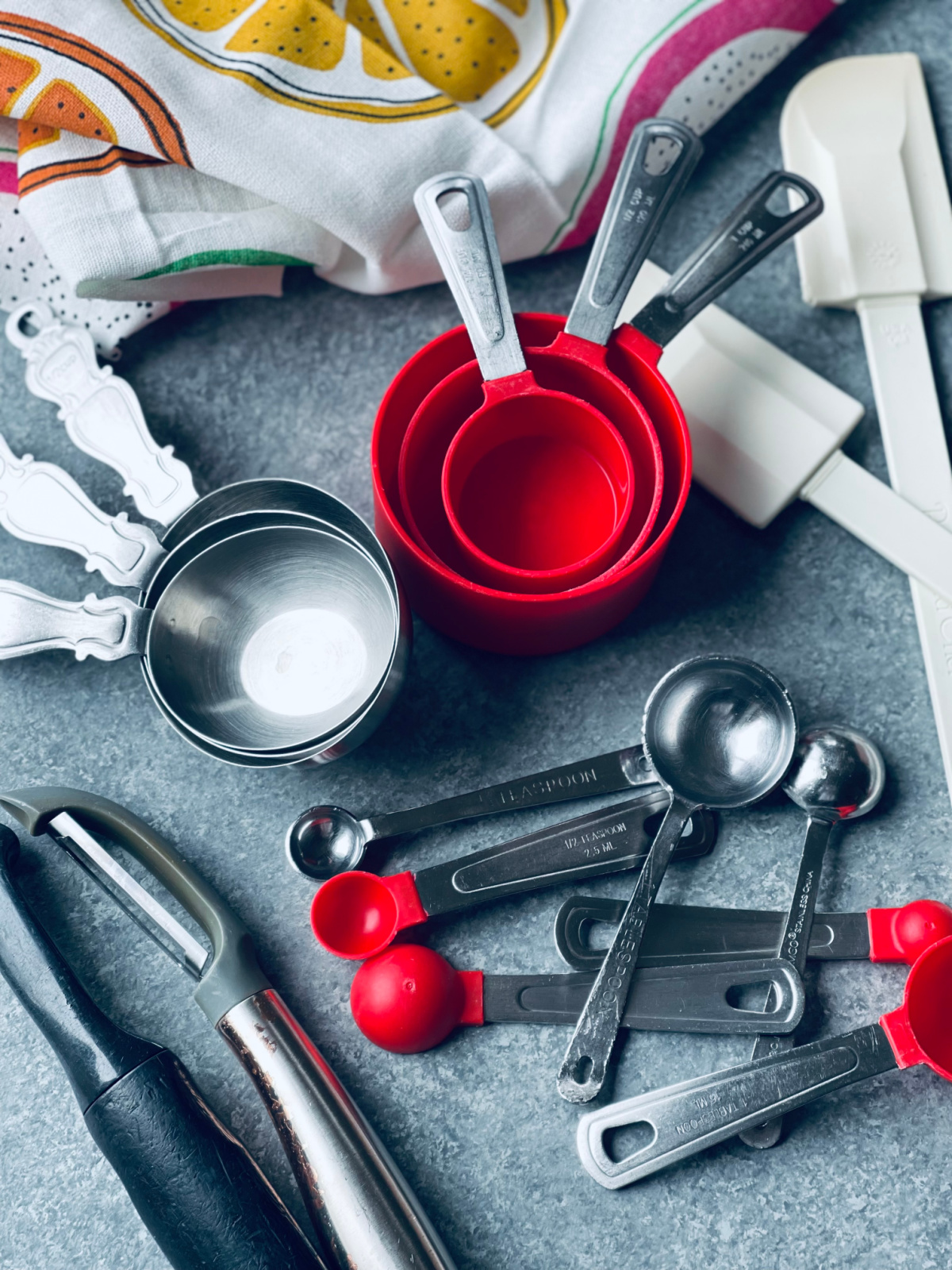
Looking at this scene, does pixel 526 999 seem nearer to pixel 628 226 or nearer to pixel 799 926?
pixel 799 926

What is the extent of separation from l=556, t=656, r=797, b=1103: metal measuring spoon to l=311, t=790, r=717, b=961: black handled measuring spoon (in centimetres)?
2

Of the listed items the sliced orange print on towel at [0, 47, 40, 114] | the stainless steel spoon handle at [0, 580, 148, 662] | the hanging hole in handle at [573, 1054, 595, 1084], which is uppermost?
the sliced orange print on towel at [0, 47, 40, 114]

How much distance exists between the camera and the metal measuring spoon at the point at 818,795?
26.1 inches

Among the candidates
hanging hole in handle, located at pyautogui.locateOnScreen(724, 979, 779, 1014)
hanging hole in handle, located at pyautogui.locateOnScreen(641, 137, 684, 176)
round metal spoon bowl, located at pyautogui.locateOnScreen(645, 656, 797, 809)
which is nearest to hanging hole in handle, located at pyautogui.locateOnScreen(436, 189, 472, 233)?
hanging hole in handle, located at pyautogui.locateOnScreen(641, 137, 684, 176)

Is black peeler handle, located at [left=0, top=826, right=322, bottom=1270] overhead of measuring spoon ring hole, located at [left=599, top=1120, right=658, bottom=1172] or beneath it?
overhead

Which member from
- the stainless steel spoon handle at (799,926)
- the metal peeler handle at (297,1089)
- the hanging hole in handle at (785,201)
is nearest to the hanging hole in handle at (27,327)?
the metal peeler handle at (297,1089)

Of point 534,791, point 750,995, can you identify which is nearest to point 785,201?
point 534,791

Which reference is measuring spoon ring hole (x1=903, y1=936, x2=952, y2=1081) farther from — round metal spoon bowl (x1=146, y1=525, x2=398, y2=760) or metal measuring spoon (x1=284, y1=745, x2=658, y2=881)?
round metal spoon bowl (x1=146, y1=525, x2=398, y2=760)

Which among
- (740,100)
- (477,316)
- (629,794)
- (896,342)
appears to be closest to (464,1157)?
(629,794)

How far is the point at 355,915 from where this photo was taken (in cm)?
68

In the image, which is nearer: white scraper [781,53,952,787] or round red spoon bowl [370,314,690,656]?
round red spoon bowl [370,314,690,656]

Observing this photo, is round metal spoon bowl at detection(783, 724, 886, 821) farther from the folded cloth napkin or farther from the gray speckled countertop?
the folded cloth napkin

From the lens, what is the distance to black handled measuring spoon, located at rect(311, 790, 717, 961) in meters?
0.67

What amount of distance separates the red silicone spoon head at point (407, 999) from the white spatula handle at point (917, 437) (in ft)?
1.24
